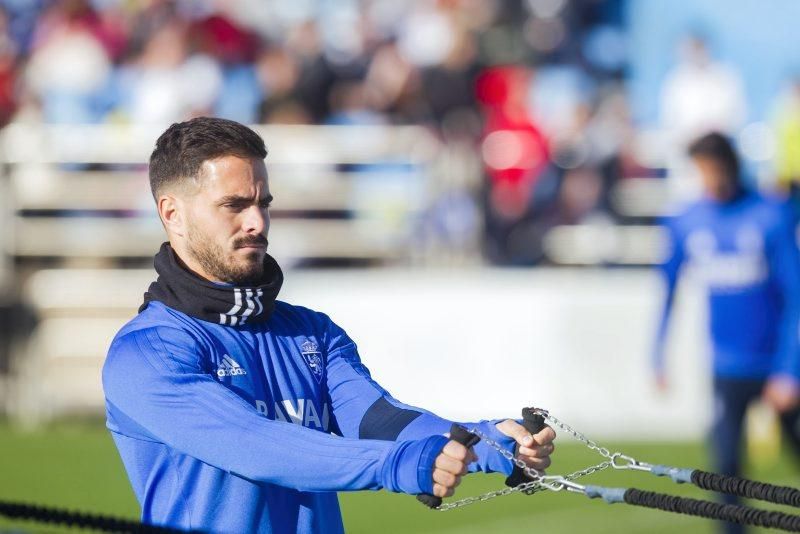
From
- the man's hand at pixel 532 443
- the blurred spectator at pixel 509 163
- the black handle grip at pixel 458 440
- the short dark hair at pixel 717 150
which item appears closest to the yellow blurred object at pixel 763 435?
the blurred spectator at pixel 509 163

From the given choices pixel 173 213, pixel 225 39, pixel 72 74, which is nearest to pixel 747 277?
pixel 173 213

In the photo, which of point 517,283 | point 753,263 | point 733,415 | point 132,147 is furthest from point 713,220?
point 132,147

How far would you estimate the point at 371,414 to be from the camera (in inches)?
167

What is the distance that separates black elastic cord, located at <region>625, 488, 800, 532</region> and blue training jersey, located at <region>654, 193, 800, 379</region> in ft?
20.2

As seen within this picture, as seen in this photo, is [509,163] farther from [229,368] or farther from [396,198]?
[229,368]

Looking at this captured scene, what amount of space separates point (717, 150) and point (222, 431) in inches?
248

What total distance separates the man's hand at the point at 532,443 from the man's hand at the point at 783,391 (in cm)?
588

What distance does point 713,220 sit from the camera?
9914mm

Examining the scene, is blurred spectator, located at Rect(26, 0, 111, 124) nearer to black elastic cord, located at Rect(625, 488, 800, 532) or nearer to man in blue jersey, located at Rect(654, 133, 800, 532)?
man in blue jersey, located at Rect(654, 133, 800, 532)

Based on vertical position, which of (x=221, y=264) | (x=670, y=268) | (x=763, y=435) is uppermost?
(x=221, y=264)

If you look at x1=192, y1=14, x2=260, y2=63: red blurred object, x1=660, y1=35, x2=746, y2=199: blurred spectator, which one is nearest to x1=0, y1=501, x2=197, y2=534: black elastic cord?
x1=192, y1=14, x2=260, y2=63: red blurred object

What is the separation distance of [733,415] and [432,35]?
348 inches

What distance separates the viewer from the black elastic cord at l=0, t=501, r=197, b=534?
390cm

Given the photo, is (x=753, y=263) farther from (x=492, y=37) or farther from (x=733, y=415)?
(x=492, y=37)
